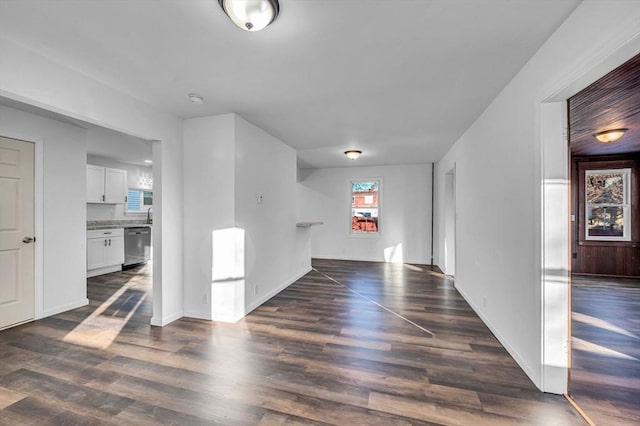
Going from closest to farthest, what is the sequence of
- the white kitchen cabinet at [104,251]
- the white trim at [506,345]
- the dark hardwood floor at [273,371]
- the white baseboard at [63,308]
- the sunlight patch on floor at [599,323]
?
the dark hardwood floor at [273,371]
the white trim at [506,345]
the sunlight patch on floor at [599,323]
the white baseboard at [63,308]
the white kitchen cabinet at [104,251]

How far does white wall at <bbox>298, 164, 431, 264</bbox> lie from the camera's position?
6.95m

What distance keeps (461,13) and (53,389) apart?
12.4 feet

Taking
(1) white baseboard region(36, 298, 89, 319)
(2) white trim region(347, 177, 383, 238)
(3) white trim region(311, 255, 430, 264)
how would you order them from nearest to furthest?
(1) white baseboard region(36, 298, 89, 319)
(3) white trim region(311, 255, 430, 264)
(2) white trim region(347, 177, 383, 238)

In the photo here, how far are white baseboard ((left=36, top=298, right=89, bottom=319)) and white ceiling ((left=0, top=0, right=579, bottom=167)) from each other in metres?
2.96

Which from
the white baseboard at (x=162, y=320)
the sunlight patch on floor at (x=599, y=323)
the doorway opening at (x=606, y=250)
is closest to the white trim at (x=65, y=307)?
the white baseboard at (x=162, y=320)

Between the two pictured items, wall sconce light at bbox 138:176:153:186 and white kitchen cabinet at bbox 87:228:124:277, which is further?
wall sconce light at bbox 138:176:153:186

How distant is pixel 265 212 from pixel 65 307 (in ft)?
9.50

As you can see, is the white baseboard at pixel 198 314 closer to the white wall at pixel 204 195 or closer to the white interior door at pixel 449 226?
the white wall at pixel 204 195

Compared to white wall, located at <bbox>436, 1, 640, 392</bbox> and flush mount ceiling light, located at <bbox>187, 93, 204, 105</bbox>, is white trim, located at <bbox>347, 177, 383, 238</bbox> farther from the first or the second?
flush mount ceiling light, located at <bbox>187, 93, 204, 105</bbox>

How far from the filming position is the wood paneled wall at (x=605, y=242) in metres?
5.34

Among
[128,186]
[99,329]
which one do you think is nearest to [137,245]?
[128,186]

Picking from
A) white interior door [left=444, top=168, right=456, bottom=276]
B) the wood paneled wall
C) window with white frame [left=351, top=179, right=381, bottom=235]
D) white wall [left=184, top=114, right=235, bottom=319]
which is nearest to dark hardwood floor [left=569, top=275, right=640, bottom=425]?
the wood paneled wall

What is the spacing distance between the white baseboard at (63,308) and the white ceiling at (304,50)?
2.96m

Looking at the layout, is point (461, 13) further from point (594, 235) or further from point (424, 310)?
point (594, 235)
